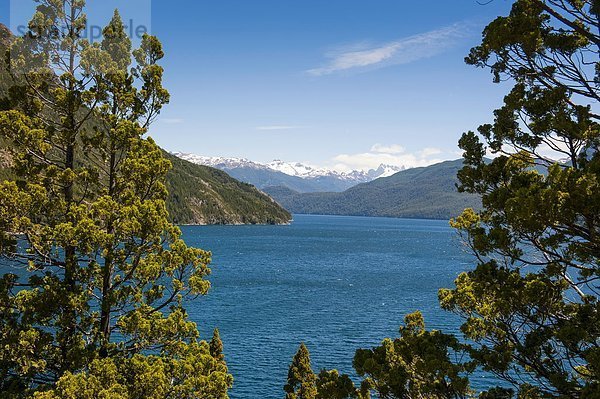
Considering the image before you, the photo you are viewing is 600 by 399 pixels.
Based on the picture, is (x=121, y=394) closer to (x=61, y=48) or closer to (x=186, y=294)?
(x=186, y=294)

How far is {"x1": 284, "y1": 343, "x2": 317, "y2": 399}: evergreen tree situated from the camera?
32.2 m

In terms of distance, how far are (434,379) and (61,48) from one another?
17.4 meters

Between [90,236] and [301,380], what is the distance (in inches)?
919

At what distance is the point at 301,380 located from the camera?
32.5 metres

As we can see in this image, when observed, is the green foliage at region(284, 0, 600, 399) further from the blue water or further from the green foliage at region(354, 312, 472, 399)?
the blue water

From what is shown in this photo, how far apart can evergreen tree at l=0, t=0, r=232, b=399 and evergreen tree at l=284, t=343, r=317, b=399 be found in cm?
1799

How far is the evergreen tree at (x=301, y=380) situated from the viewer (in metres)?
32.2

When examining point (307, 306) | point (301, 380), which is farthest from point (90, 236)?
point (307, 306)

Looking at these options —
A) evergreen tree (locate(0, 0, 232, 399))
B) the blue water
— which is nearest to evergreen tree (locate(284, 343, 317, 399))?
the blue water

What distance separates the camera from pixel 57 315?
14.5 m

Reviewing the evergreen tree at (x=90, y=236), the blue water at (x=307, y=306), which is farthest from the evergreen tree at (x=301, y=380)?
the evergreen tree at (x=90, y=236)

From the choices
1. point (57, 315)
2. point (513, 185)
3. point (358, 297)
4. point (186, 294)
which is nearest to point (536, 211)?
point (513, 185)

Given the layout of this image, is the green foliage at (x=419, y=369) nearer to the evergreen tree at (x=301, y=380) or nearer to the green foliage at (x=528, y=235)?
the green foliage at (x=528, y=235)

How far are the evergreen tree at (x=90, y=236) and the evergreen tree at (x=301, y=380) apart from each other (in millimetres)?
17988
